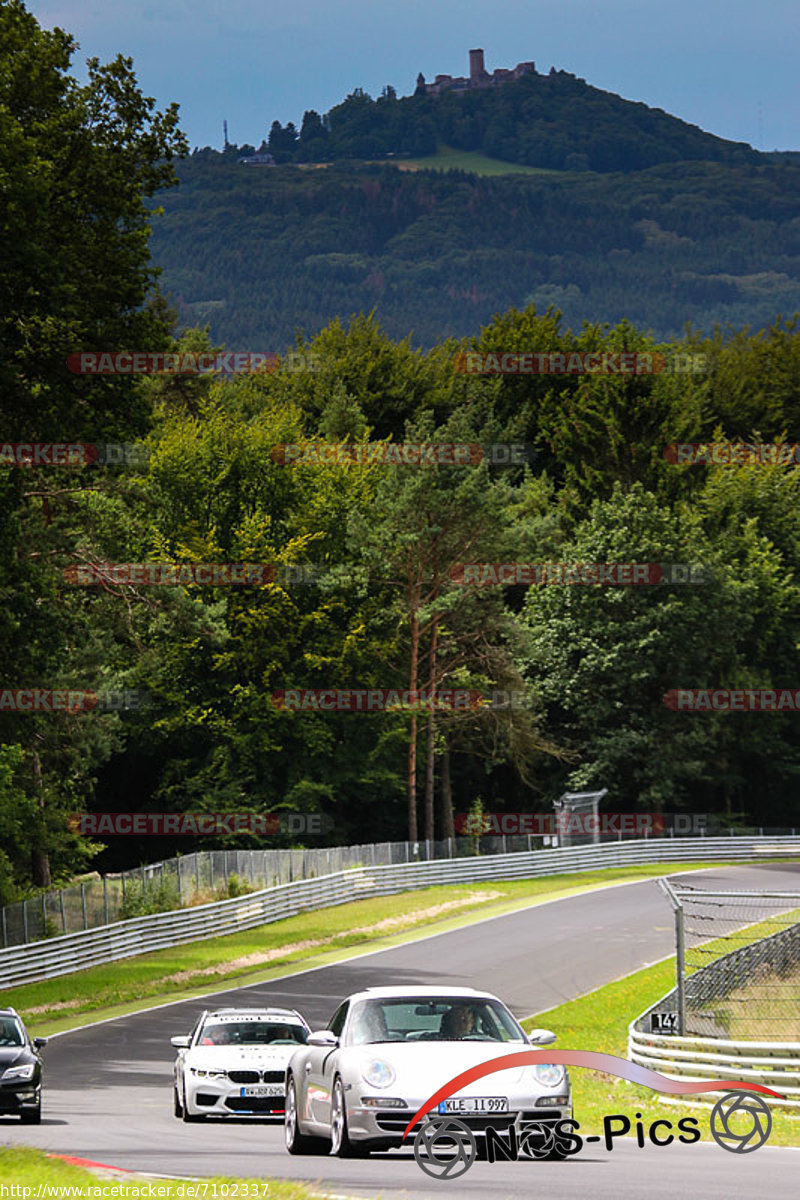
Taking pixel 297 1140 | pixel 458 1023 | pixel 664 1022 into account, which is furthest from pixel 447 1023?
pixel 664 1022

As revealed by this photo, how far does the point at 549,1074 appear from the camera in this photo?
473 inches

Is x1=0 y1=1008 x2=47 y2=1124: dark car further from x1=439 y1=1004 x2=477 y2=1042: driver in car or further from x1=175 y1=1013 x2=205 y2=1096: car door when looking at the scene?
x1=439 y1=1004 x2=477 y2=1042: driver in car

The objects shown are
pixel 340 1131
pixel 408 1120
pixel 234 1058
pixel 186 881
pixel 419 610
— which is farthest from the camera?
pixel 419 610

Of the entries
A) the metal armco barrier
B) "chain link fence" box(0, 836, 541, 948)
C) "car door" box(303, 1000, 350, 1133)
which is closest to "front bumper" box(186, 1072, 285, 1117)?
"car door" box(303, 1000, 350, 1133)

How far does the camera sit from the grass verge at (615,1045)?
626 inches

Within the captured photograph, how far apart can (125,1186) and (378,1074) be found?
2.20m

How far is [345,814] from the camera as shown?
236ft

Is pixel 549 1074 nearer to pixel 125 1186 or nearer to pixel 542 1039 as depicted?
pixel 542 1039

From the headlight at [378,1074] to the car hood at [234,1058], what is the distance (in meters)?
5.65

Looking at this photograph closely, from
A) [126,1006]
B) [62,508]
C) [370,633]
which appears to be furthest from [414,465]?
[126,1006]

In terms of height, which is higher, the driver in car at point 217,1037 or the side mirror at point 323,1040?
the side mirror at point 323,1040

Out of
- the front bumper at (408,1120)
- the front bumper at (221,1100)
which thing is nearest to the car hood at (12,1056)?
the front bumper at (221,1100)

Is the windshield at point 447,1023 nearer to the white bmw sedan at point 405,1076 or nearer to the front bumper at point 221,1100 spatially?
the white bmw sedan at point 405,1076

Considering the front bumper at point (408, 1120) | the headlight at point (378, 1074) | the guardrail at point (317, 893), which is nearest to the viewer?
the front bumper at point (408, 1120)
